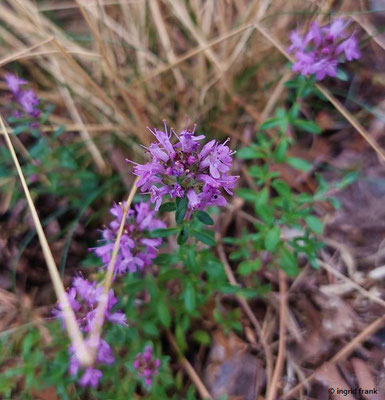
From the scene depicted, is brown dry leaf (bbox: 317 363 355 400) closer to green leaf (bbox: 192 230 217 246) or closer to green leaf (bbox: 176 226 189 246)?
green leaf (bbox: 192 230 217 246)

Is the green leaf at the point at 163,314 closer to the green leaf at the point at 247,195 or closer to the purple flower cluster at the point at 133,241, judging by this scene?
the purple flower cluster at the point at 133,241

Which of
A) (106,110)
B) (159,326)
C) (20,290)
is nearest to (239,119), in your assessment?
(106,110)

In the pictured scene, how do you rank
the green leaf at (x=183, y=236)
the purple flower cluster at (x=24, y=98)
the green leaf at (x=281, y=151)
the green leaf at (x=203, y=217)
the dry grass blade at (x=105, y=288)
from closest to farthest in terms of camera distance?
the dry grass blade at (x=105, y=288) < the green leaf at (x=203, y=217) < the green leaf at (x=183, y=236) < the green leaf at (x=281, y=151) < the purple flower cluster at (x=24, y=98)

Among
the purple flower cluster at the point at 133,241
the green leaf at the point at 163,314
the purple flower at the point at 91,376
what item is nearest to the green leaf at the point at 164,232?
the purple flower cluster at the point at 133,241

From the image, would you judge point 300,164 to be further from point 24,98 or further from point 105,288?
point 24,98

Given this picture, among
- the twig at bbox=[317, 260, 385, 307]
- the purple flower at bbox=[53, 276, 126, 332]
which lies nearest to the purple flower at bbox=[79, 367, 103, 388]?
the purple flower at bbox=[53, 276, 126, 332]

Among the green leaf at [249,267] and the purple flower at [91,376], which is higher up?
the green leaf at [249,267]
